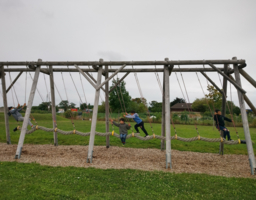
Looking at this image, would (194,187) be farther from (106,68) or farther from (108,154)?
(106,68)

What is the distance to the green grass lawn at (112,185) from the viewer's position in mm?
3809

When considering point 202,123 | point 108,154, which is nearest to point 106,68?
point 108,154

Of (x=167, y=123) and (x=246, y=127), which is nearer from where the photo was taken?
(x=246, y=127)

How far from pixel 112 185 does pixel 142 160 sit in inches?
101

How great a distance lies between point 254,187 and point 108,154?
4.89 metres

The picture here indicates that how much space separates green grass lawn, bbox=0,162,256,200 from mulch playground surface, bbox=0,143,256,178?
0.59 metres

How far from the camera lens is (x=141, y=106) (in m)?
35.8

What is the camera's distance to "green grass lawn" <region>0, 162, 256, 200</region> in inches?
150

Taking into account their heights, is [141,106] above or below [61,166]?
above

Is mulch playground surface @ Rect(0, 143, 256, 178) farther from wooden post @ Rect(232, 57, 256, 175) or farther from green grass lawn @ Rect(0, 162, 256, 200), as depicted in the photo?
green grass lawn @ Rect(0, 162, 256, 200)

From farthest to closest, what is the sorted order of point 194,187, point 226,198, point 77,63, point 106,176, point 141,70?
point 141,70
point 77,63
point 106,176
point 194,187
point 226,198

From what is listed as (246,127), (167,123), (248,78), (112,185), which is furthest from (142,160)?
(248,78)

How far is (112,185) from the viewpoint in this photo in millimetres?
4277

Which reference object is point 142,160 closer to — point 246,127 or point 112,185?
point 112,185
